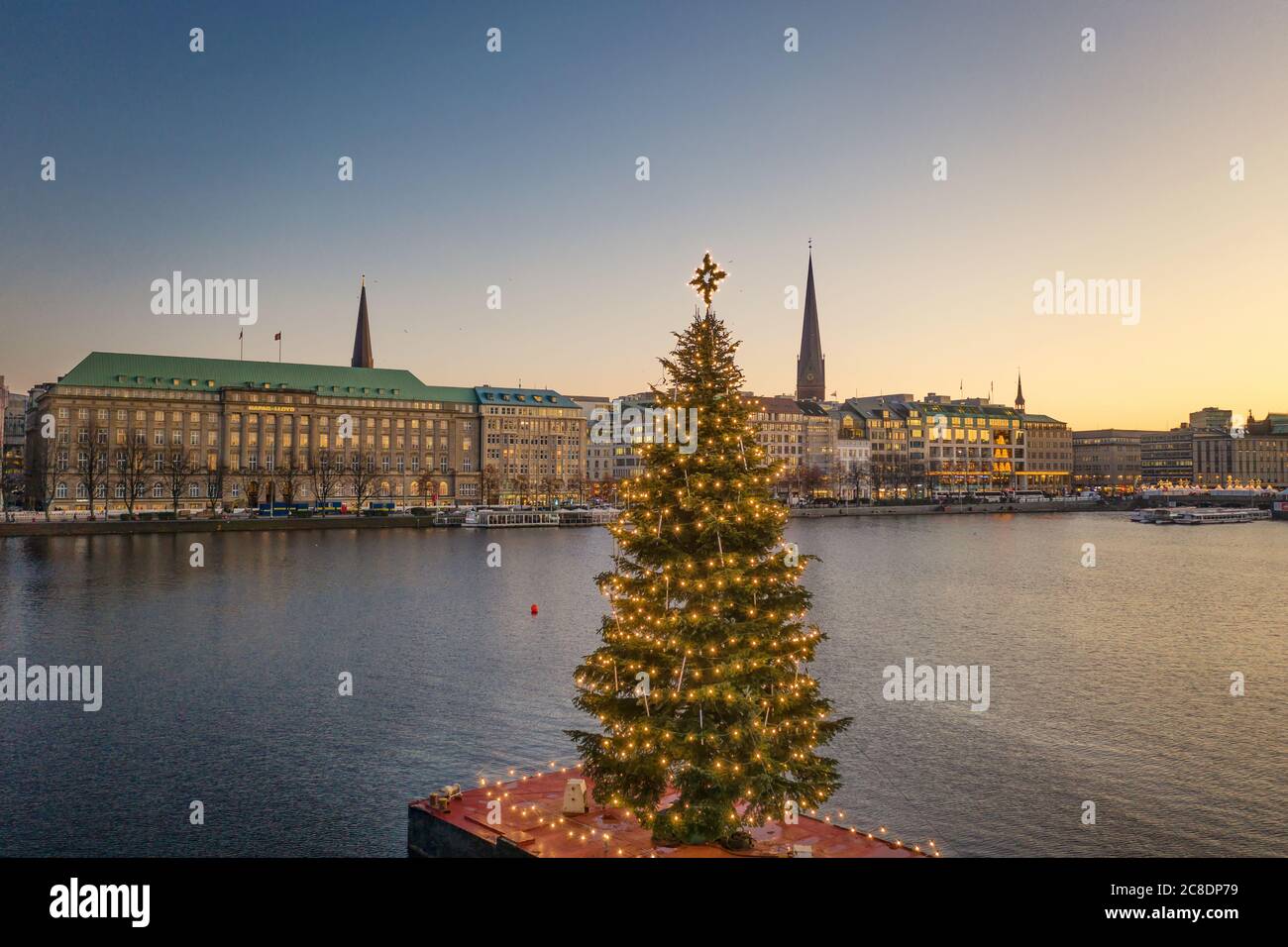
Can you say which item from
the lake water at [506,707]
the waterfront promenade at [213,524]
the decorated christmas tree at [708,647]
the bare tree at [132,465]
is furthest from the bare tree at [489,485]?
the decorated christmas tree at [708,647]

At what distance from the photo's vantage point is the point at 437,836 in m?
13.9

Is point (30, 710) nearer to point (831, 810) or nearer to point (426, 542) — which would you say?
point (831, 810)

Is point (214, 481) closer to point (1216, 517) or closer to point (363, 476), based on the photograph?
point (363, 476)

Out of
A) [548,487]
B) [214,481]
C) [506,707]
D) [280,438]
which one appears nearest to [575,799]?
[506,707]

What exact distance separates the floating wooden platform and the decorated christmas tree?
350 mm

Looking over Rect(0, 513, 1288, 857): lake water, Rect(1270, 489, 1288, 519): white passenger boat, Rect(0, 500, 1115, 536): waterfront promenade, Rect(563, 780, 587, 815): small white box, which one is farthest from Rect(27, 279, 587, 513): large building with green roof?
Rect(1270, 489, 1288, 519): white passenger boat

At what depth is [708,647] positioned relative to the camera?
12.7 m

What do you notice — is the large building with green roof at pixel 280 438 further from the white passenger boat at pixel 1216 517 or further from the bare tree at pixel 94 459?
the white passenger boat at pixel 1216 517

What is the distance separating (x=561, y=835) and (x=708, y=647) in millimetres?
3353

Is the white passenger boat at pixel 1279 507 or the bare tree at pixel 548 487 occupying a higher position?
the bare tree at pixel 548 487

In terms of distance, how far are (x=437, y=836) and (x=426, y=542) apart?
238 ft

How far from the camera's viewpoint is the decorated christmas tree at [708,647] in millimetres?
12680

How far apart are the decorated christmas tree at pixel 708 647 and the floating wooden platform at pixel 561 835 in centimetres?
35
